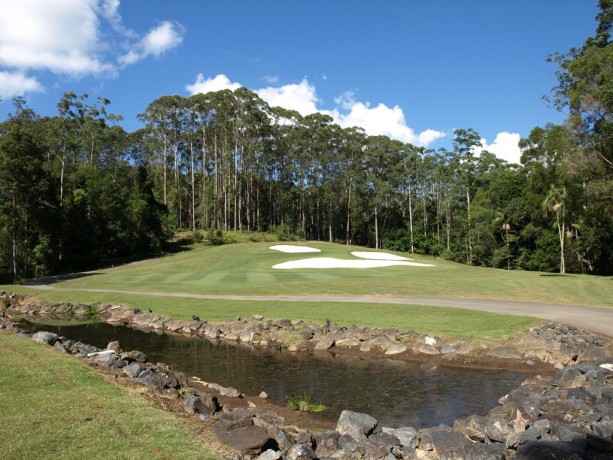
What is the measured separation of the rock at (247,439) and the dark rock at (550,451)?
12.1 feet

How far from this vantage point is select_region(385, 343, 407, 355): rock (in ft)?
49.0

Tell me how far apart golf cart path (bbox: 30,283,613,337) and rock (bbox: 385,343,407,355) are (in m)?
6.00

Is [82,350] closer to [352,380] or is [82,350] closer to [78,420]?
[78,420]

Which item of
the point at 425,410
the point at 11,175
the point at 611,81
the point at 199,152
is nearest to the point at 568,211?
the point at 611,81

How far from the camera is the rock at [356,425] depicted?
7953 mm

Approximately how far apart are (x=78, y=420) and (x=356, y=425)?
15.0 ft

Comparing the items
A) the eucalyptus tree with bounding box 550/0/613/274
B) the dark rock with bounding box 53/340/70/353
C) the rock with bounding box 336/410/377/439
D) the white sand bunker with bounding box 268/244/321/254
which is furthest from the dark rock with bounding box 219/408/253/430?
the white sand bunker with bounding box 268/244/321/254

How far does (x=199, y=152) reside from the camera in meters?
93.7

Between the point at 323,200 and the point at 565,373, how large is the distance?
78975 mm

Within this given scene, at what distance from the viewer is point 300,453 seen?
668cm

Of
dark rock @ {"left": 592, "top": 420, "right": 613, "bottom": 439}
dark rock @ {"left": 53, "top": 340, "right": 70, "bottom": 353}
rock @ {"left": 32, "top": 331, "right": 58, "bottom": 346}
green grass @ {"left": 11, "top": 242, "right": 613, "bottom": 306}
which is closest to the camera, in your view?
dark rock @ {"left": 592, "top": 420, "right": 613, "bottom": 439}

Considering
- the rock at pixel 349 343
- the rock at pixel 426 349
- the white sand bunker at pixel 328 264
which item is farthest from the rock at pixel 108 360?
the white sand bunker at pixel 328 264

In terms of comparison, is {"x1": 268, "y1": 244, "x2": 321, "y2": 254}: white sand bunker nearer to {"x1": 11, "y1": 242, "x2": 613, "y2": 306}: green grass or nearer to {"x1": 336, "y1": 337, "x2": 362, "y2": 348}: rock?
{"x1": 11, "y1": 242, "x2": 613, "y2": 306}: green grass

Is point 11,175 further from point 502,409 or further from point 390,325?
point 502,409
